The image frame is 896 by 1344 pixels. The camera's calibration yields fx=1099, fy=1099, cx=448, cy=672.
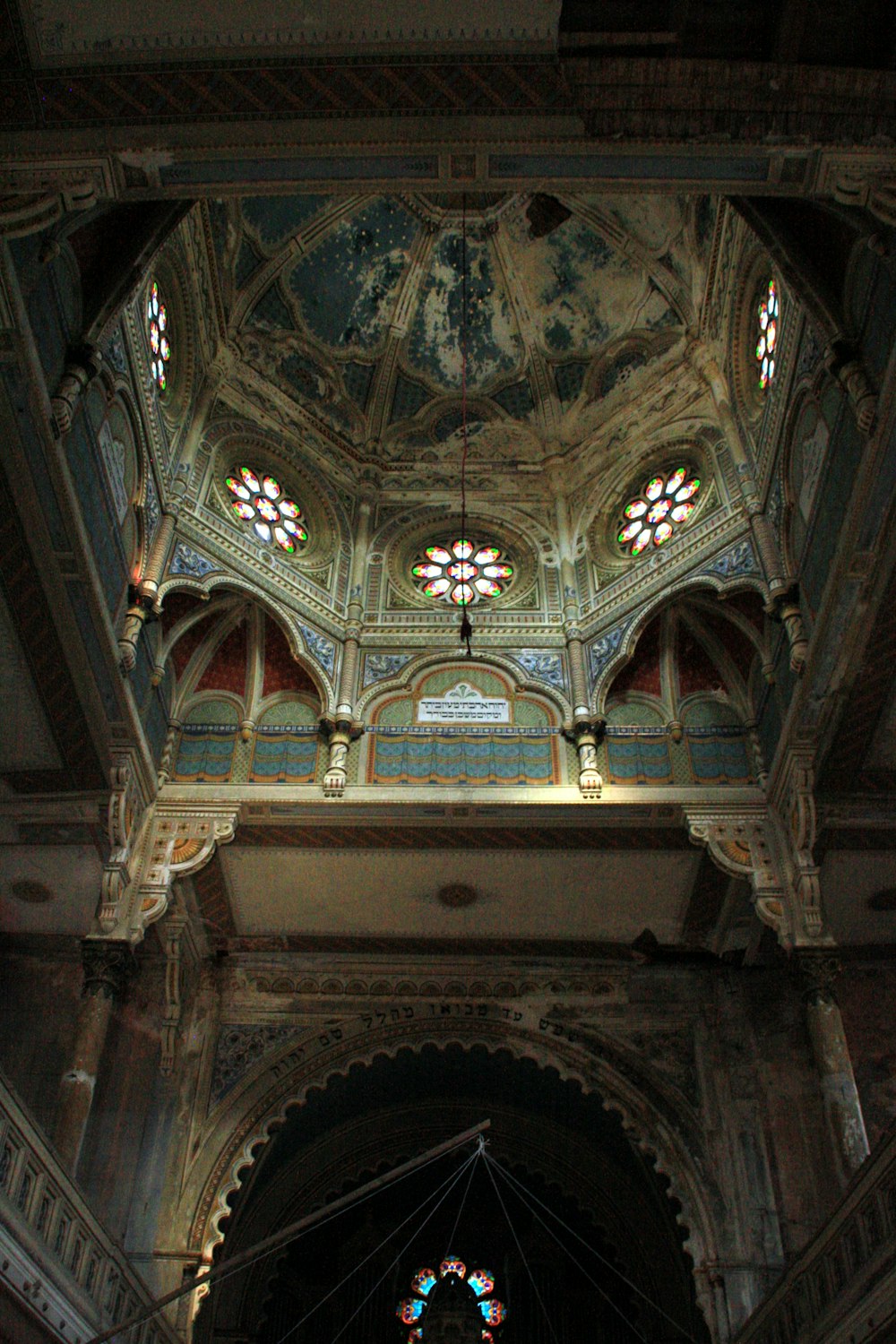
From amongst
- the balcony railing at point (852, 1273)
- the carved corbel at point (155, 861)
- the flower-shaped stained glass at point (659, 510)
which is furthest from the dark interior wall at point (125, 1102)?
the flower-shaped stained glass at point (659, 510)

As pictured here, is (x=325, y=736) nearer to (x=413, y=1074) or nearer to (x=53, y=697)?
(x=53, y=697)

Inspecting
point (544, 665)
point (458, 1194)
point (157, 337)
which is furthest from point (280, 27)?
point (458, 1194)

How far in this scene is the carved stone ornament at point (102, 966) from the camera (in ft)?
35.8

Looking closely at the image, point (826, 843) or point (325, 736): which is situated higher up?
point (325, 736)

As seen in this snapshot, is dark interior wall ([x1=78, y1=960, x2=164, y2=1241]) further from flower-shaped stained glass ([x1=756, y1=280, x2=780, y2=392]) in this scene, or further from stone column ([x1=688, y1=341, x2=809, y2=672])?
flower-shaped stained glass ([x1=756, y1=280, x2=780, y2=392])

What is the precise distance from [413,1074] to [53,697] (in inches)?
317

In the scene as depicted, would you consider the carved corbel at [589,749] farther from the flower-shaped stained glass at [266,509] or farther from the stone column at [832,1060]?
Result: the flower-shaped stained glass at [266,509]

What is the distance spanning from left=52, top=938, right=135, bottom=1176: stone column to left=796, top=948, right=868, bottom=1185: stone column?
682cm

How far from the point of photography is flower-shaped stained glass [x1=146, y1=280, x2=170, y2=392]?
40.1ft

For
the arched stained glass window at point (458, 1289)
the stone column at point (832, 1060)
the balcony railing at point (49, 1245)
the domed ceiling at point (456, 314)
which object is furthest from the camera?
the arched stained glass window at point (458, 1289)

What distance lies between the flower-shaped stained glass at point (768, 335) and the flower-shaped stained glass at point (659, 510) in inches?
73.6

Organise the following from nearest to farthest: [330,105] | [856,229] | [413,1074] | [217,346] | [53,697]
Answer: [330,105], [856,229], [53,697], [217,346], [413,1074]

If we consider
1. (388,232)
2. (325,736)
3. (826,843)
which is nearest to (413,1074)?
(325,736)

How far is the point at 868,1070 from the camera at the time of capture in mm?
12633
